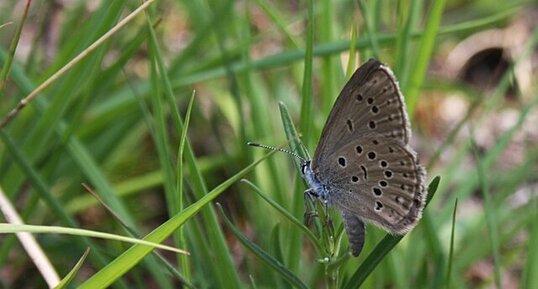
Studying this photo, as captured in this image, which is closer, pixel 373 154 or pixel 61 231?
pixel 61 231

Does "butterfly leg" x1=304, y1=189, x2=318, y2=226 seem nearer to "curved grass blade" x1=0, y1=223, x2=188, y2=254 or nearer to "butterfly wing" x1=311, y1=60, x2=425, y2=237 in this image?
"butterfly wing" x1=311, y1=60, x2=425, y2=237

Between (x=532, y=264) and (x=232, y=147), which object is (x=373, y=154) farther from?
(x=232, y=147)

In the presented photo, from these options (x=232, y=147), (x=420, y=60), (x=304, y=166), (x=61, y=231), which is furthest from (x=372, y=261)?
(x=232, y=147)

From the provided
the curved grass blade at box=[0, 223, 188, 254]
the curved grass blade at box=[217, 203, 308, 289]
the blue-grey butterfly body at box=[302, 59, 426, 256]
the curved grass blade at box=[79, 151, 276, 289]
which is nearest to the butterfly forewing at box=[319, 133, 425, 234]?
the blue-grey butterfly body at box=[302, 59, 426, 256]

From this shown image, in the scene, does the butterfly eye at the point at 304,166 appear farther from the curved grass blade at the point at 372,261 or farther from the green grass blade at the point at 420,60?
the green grass blade at the point at 420,60

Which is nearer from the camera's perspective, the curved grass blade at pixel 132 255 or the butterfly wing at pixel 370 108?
the curved grass blade at pixel 132 255

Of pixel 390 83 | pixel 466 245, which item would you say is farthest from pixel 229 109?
pixel 390 83

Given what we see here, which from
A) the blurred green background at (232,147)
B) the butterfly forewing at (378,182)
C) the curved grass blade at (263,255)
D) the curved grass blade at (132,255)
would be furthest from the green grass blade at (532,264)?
the curved grass blade at (132,255)
